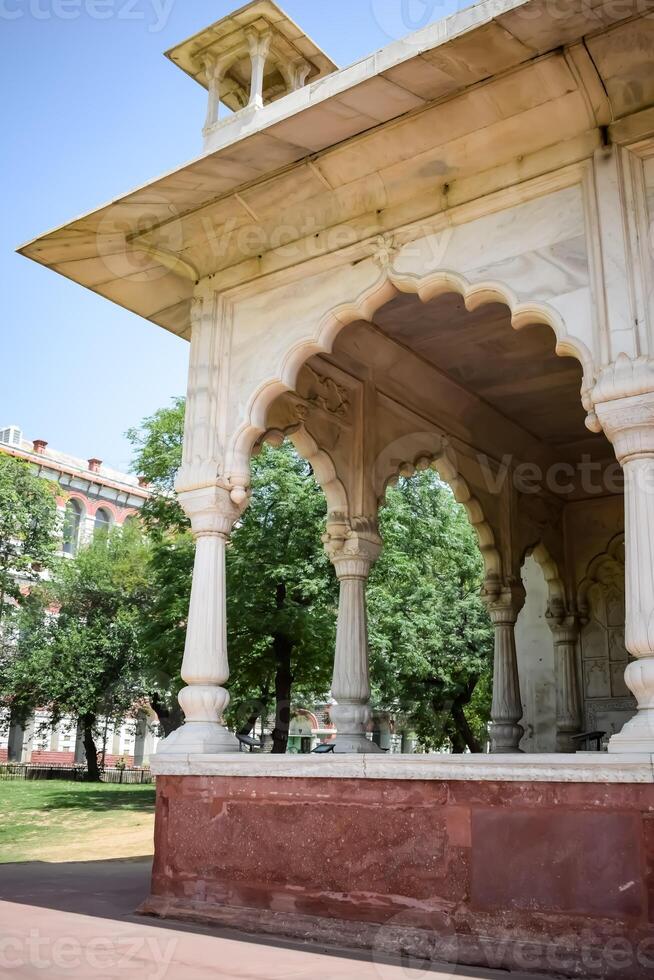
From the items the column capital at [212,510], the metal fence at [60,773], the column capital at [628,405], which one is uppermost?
the column capital at [628,405]

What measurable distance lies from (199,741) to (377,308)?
375 centimetres

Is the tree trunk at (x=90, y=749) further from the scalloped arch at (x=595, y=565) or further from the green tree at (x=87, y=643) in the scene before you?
the scalloped arch at (x=595, y=565)

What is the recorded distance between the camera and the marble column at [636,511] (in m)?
5.44

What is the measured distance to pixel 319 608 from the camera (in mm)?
19438

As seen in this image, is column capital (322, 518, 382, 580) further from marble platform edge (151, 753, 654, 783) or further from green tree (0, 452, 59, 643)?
green tree (0, 452, 59, 643)

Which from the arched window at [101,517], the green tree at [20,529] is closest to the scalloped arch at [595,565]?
the green tree at [20,529]

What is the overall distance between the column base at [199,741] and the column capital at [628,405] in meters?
3.70

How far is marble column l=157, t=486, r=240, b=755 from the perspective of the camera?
7246 mm

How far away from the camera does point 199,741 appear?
7.15 meters

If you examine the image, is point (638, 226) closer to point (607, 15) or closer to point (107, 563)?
point (607, 15)

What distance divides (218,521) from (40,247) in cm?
284

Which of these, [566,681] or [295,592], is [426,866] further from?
[295,592]

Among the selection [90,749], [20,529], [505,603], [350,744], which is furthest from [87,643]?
[350,744]

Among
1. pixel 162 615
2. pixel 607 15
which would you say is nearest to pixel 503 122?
pixel 607 15
